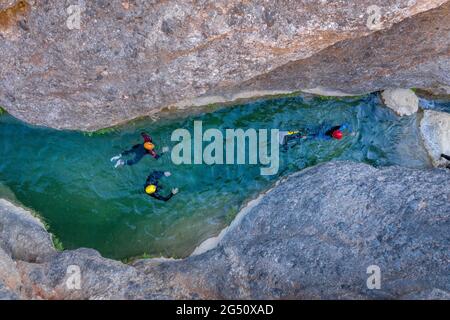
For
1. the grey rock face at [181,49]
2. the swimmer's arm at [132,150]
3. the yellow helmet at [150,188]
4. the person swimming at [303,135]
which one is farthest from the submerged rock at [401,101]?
the swimmer's arm at [132,150]

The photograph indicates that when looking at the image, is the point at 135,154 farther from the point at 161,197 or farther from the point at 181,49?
the point at 181,49

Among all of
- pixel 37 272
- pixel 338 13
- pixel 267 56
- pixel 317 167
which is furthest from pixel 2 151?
pixel 338 13

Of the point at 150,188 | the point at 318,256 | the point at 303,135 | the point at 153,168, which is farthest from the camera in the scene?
the point at 303,135

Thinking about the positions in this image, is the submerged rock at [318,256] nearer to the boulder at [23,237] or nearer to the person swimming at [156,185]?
the boulder at [23,237]

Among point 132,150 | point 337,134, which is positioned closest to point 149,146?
point 132,150

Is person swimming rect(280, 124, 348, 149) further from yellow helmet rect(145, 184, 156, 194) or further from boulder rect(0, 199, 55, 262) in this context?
boulder rect(0, 199, 55, 262)
